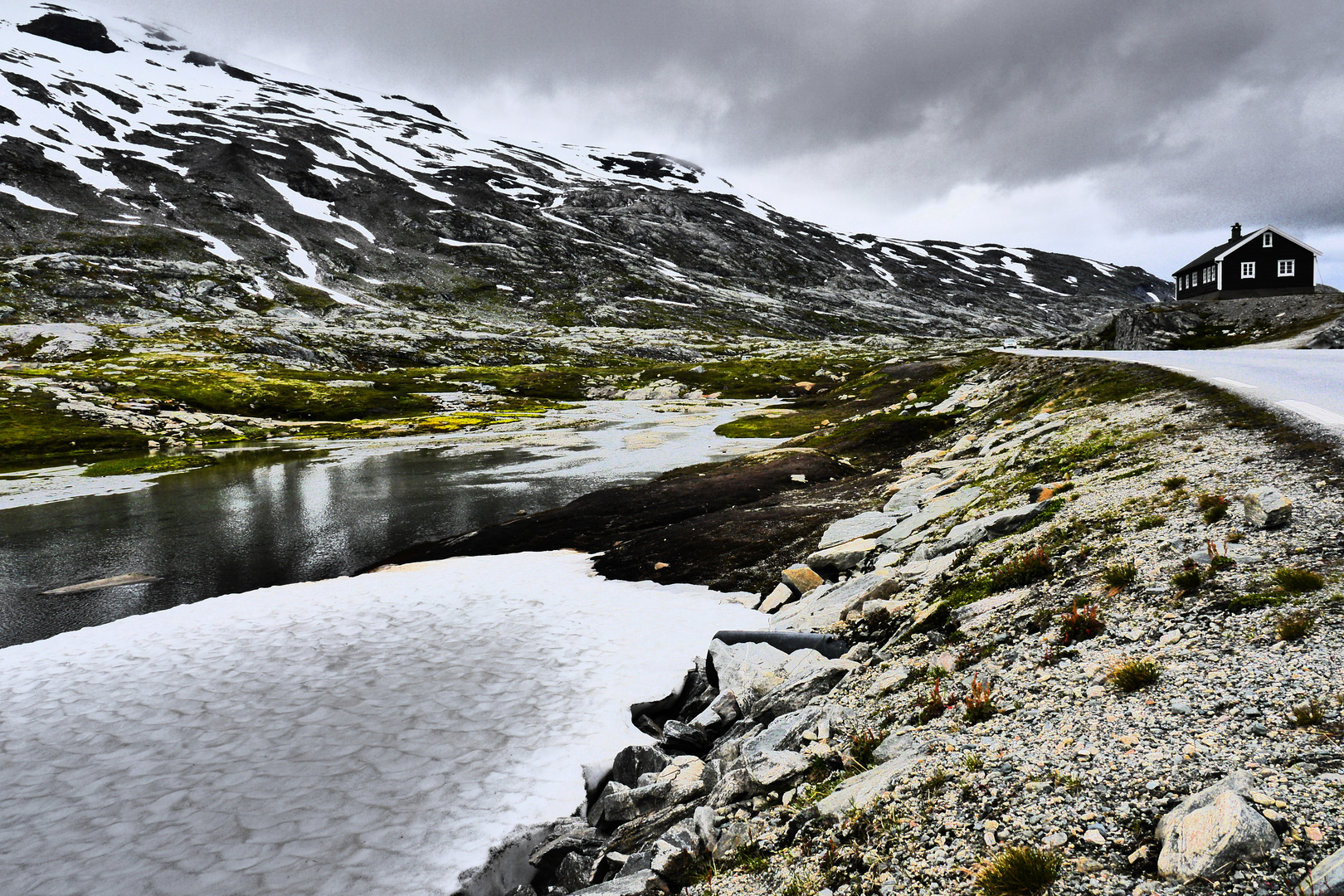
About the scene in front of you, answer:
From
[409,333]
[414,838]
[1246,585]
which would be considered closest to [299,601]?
[414,838]

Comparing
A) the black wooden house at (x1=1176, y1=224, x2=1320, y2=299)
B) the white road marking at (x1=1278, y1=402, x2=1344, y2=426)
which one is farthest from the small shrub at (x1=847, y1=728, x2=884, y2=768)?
the black wooden house at (x1=1176, y1=224, x2=1320, y2=299)

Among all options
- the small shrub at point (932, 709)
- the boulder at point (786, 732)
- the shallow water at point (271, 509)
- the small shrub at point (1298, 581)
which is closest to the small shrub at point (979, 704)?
the small shrub at point (932, 709)

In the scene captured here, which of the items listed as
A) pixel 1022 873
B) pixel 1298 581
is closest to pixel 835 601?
pixel 1298 581

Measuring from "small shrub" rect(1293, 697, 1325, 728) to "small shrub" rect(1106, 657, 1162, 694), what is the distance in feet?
5.19

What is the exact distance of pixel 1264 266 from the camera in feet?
276

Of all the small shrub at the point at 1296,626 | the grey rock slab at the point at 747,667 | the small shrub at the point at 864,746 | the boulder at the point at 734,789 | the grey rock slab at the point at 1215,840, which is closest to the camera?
the grey rock slab at the point at 1215,840

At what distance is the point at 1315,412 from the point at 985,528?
9.41 metres

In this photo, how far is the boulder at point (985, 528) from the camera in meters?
16.9

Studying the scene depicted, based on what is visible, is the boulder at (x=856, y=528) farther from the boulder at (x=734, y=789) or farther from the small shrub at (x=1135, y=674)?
the small shrub at (x=1135, y=674)

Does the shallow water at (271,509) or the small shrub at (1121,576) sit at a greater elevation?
the small shrub at (1121,576)

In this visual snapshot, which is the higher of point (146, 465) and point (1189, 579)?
point (1189, 579)

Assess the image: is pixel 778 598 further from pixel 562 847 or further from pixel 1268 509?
pixel 1268 509

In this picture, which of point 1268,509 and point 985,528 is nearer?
point 1268,509

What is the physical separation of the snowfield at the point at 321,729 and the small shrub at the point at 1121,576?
11.2 m
